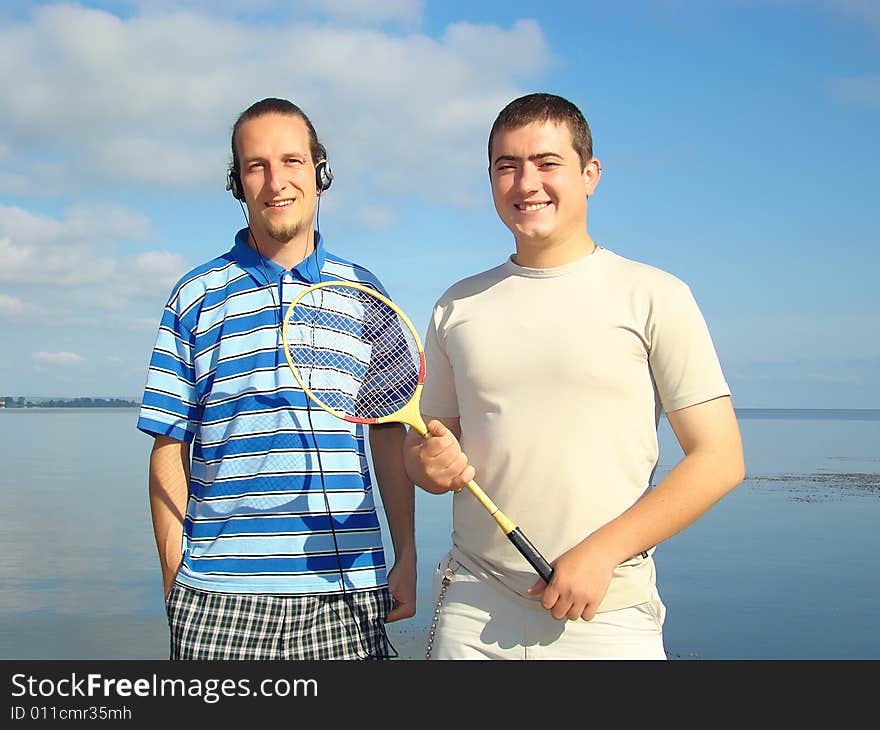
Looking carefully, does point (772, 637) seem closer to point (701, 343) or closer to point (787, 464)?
point (701, 343)

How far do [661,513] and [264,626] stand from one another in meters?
1.40

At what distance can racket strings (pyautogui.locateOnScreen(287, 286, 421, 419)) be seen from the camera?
330cm

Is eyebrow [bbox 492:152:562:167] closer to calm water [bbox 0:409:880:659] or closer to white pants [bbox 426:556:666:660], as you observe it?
white pants [bbox 426:556:666:660]

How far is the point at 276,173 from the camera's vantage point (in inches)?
131

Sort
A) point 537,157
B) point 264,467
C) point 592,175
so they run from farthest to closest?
point 264,467 → point 592,175 → point 537,157

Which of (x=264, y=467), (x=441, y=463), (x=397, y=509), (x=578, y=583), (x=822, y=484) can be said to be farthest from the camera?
(x=822, y=484)

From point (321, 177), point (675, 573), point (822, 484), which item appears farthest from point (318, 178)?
point (822, 484)

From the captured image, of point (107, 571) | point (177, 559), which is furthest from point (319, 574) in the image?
point (107, 571)

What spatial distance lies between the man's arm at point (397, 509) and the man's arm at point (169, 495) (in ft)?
2.34

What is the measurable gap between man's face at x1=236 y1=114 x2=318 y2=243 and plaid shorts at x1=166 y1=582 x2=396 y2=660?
4.23 ft

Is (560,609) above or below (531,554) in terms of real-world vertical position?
below

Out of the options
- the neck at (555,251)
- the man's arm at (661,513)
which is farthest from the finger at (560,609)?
the neck at (555,251)

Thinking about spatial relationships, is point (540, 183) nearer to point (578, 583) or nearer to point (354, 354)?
point (354, 354)

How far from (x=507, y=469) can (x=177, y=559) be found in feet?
4.26
